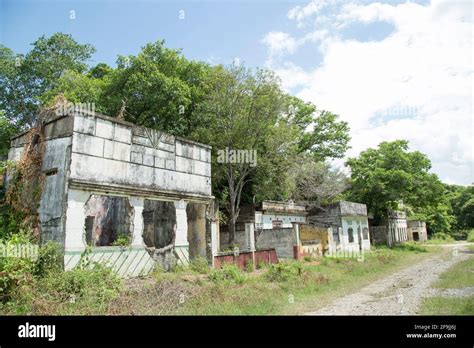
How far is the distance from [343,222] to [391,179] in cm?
748

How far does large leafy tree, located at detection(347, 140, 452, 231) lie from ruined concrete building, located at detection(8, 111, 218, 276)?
67.6ft

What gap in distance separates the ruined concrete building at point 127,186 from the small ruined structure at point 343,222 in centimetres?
1255

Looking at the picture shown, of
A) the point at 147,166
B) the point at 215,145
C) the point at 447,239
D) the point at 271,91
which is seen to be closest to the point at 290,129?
the point at 271,91

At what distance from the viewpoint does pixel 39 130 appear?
479 inches

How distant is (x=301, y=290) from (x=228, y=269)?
2.66 metres

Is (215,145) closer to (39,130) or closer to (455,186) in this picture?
(39,130)

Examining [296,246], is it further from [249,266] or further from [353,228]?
[353,228]

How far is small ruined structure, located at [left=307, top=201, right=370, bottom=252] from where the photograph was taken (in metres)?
26.2

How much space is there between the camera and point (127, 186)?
1225 cm

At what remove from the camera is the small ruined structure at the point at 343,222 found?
26234mm

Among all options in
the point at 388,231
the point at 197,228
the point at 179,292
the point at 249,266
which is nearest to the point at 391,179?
the point at 388,231

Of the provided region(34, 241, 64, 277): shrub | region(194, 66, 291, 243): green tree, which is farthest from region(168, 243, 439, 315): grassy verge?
region(194, 66, 291, 243): green tree

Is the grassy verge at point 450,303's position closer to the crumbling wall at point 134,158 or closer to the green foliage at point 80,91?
the crumbling wall at point 134,158

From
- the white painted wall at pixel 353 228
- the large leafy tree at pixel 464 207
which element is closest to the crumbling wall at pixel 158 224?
the white painted wall at pixel 353 228
